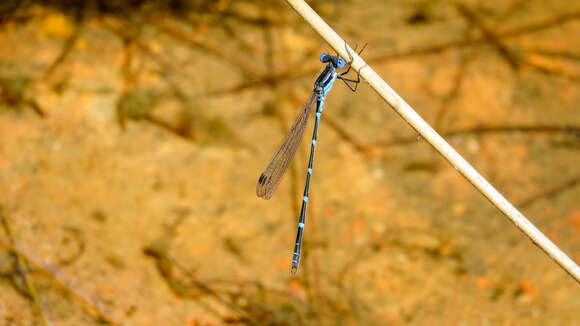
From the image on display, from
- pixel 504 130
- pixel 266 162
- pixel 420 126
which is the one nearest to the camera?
pixel 420 126

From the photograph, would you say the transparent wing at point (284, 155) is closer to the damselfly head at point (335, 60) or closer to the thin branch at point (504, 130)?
the damselfly head at point (335, 60)

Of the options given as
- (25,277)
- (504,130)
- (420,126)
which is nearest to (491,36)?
(504,130)

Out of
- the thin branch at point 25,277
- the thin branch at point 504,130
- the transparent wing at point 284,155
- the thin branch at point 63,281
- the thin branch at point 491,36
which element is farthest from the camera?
the thin branch at point 491,36

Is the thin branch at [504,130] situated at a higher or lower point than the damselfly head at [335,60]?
higher

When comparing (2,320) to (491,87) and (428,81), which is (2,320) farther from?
(491,87)

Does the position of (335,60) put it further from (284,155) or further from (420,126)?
(420,126)

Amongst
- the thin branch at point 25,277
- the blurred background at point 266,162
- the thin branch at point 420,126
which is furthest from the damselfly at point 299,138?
the thin branch at point 25,277

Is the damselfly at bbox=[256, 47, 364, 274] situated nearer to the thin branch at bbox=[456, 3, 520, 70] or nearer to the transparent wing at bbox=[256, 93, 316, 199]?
the transparent wing at bbox=[256, 93, 316, 199]
